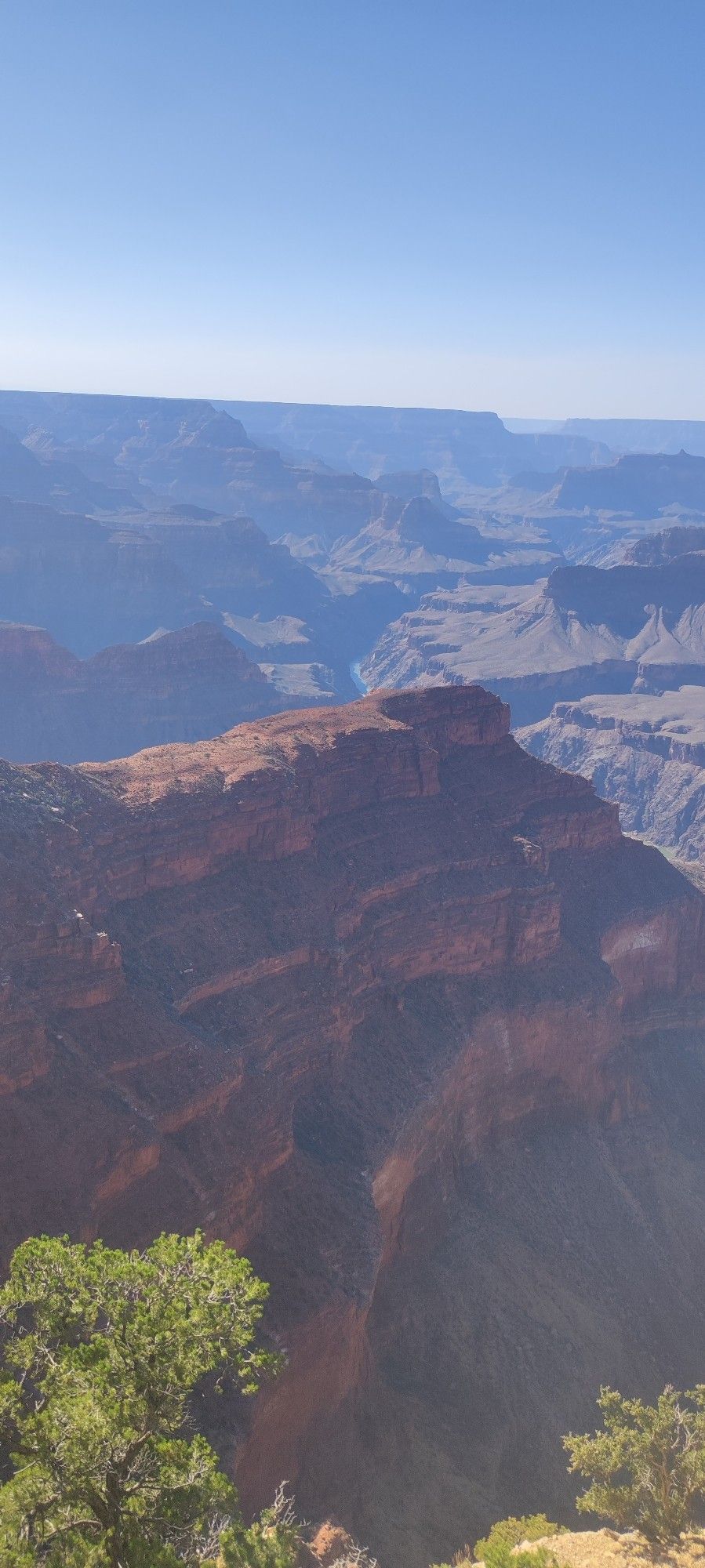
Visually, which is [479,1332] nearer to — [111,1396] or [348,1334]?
[348,1334]

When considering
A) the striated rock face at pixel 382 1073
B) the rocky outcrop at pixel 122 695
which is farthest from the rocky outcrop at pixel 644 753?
the striated rock face at pixel 382 1073

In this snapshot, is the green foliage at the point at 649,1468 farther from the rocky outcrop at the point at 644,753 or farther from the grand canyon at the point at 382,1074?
the rocky outcrop at the point at 644,753

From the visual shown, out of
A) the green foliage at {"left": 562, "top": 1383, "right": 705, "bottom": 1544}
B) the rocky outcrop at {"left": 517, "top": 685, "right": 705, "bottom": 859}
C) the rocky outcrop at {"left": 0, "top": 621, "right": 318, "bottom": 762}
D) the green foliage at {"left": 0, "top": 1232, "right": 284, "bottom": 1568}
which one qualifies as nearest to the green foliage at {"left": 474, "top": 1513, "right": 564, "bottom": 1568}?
the green foliage at {"left": 562, "top": 1383, "right": 705, "bottom": 1544}

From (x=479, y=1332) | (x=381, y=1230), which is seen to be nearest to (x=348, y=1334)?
(x=381, y=1230)

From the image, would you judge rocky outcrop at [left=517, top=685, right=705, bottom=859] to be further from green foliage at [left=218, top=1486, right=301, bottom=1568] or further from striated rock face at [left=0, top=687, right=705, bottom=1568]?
green foliage at [left=218, top=1486, right=301, bottom=1568]

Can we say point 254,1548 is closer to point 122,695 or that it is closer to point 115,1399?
point 115,1399

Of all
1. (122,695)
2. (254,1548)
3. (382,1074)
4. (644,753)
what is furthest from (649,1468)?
(644,753)

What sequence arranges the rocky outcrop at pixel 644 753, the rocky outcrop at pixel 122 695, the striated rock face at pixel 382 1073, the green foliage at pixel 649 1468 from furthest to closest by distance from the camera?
the rocky outcrop at pixel 644 753 → the rocky outcrop at pixel 122 695 → the striated rock face at pixel 382 1073 → the green foliage at pixel 649 1468
